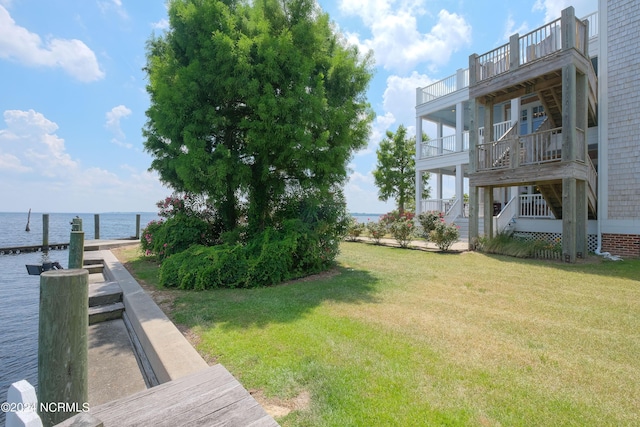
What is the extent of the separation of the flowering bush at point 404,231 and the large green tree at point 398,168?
9587 millimetres

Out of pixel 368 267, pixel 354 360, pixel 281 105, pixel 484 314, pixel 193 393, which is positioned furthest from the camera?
pixel 368 267

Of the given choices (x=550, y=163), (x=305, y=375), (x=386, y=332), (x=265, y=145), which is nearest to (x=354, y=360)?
(x=305, y=375)

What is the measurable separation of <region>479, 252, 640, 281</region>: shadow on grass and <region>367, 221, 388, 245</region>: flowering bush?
4170mm

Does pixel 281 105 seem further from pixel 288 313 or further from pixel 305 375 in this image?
pixel 305 375

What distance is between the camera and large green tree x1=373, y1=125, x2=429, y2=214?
20.5 metres

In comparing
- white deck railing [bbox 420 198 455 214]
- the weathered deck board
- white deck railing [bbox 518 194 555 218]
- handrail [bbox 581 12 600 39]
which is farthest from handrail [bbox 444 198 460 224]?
the weathered deck board

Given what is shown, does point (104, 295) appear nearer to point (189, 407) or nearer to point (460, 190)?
point (189, 407)

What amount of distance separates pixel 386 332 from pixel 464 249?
306 inches

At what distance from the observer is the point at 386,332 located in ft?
11.3

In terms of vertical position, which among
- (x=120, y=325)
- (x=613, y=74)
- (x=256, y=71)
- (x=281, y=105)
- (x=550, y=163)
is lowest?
(x=120, y=325)

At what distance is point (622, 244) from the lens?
8875 mm

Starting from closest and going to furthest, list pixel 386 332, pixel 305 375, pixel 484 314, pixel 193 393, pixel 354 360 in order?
pixel 193 393 → pixel 305 375 → pixel 354 360 → pixel 386 332 → pixel 484 314

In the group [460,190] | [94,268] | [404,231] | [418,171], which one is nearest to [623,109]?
[460,190]

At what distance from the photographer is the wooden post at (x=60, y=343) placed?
5.19 feet
